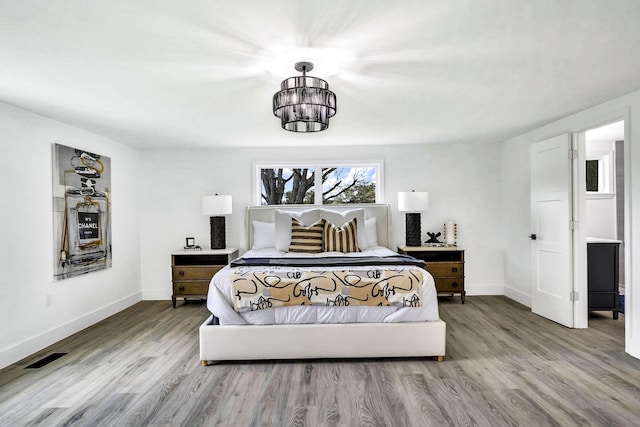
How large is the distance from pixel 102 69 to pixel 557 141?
425cm

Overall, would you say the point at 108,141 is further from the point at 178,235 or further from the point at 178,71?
the point at 178,71

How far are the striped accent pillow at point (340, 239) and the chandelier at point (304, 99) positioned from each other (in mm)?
2064

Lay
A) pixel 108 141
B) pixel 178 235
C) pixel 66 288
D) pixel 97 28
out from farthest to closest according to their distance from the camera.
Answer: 1. pixel 178 235
2. pixel 108 141
3. pixel 66 288
4. pixel 97 28

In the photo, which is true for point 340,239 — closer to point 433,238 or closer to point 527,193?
point 433,238

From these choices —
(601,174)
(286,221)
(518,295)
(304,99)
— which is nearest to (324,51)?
(304,99)

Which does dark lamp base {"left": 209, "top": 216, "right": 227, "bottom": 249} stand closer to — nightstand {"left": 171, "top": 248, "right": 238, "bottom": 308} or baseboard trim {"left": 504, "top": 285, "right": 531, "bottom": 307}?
nightstand {"left": 171, "top": 248, "right": 238, "bottom": 308}

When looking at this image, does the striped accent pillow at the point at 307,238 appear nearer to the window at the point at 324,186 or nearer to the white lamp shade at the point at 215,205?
the window at the point at 324,186

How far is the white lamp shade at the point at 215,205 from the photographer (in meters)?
4.84

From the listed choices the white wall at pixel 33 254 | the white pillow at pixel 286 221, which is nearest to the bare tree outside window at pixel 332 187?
the white pillow at pixel 286 221

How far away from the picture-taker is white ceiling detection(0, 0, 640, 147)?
5.71 ft

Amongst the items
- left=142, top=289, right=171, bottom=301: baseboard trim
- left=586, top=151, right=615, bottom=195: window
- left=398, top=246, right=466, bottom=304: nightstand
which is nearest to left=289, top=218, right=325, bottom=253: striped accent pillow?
left=398, top=246, right=466, bottom=304: nightstand

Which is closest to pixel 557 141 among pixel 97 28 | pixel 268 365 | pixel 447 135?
pixel 447 135

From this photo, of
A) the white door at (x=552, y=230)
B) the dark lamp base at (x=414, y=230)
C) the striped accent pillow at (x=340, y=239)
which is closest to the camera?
the white door at (x=552, y=230)

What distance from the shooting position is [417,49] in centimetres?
216
